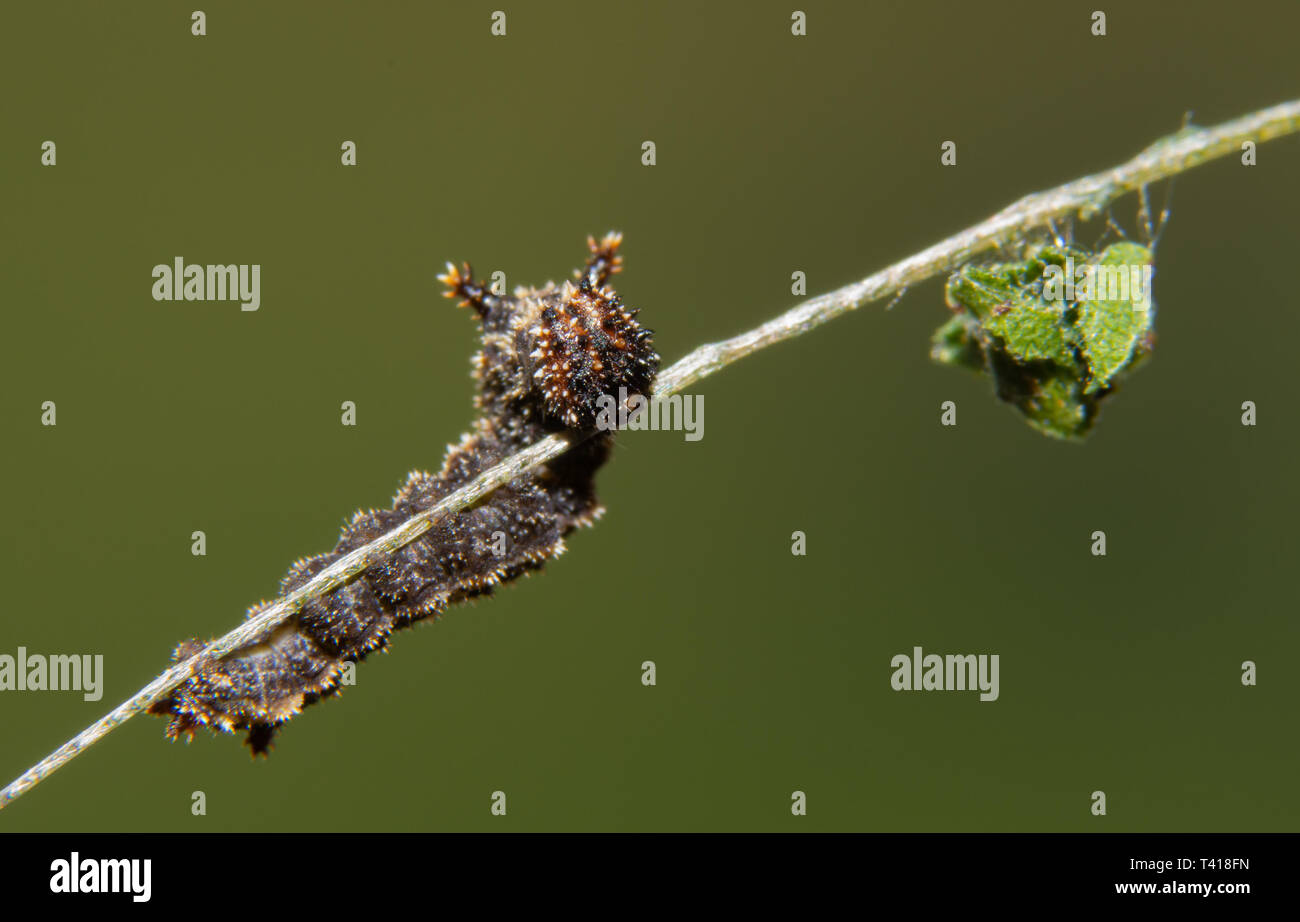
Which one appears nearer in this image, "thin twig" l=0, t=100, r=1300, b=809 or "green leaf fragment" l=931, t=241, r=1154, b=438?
"thin twig" l=0, t=100, r=1300, b=809

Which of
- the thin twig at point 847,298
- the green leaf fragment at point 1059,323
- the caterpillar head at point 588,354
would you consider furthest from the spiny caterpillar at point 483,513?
the green leaf fragment at point 1059,323

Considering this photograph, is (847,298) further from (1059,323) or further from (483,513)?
(483,513)

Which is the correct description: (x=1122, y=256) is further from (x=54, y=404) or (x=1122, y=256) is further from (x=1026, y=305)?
(x=54, y=404)

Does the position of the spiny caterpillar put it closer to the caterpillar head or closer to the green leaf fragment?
the caterpillar head

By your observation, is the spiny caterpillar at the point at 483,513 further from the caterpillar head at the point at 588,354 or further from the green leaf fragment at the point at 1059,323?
the green leaf fragment at the point at 1059,323

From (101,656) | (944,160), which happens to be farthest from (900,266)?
(101,656)

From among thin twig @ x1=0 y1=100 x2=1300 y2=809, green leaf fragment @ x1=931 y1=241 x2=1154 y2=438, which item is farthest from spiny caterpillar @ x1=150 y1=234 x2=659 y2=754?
green leaf fragment @ x1=931 y1=241 x2=1154 y2=438

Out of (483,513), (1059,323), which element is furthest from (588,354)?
(1059,323)
